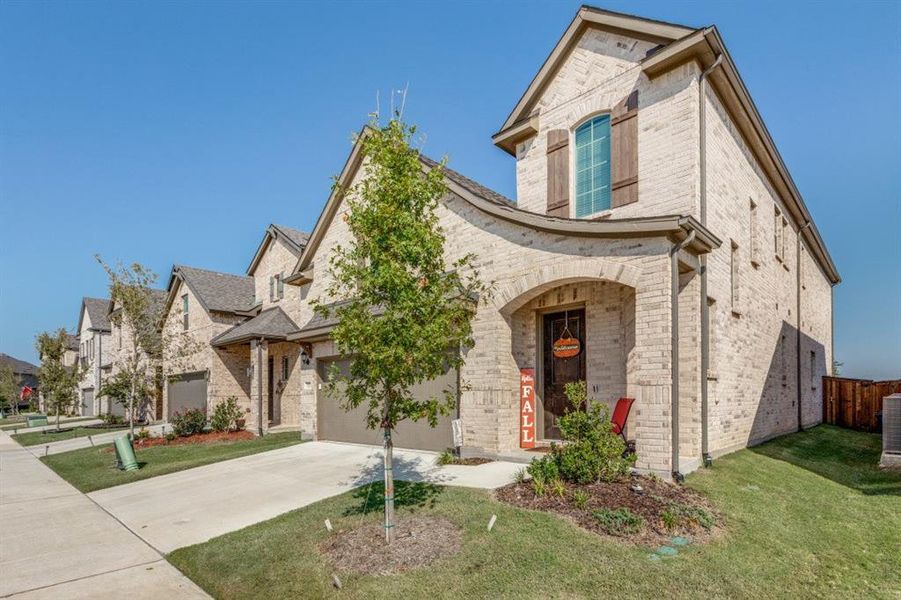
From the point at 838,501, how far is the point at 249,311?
20821 millimetres

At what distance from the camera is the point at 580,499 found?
6324mm

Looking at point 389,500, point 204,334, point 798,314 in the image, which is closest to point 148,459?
point 204,334

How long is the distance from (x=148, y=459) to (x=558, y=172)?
12849 millimetres

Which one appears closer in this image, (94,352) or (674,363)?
(674,363)

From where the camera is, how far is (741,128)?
11.7m

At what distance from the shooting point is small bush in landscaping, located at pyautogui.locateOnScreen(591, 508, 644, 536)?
18.3 ft

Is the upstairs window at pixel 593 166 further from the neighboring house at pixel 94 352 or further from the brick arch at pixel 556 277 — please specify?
the neighboring house at pixel 94 352

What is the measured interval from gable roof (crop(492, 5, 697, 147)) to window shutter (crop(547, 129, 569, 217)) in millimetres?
762

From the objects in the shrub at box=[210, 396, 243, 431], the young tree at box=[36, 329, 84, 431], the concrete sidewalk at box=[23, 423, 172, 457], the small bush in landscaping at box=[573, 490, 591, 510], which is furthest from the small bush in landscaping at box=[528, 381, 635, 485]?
the young tree at box=[36, 329, 84, 431]

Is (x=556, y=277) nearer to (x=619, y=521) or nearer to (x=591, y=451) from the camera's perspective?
(x=591, y=451)

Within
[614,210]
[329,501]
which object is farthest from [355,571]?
[614,210]

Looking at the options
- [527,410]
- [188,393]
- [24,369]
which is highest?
[527,410]

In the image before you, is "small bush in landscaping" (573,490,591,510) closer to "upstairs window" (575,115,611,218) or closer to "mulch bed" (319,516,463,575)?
"mulch bed" (319,516,463,575)

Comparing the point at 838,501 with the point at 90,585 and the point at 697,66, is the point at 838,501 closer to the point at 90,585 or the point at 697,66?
the point at 697,66
